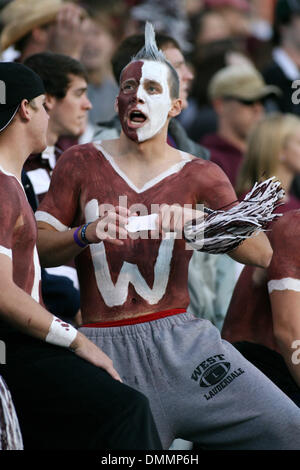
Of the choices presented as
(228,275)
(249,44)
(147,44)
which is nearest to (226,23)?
(249,44)

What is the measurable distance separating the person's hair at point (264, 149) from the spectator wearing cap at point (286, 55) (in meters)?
1.38

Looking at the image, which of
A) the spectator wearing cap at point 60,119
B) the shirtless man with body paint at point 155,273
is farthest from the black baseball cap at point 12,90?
the spectator wearing cap at point 60,119

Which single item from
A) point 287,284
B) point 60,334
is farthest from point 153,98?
point 60,334

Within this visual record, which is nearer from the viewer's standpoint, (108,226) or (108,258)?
(108,226)

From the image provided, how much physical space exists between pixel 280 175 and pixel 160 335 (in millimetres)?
2630

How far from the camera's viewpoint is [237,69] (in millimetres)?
7598

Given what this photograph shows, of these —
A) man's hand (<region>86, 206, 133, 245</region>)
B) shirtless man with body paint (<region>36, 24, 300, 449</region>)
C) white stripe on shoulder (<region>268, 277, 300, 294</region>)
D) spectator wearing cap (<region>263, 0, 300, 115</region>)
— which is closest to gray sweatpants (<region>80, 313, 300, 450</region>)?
shirtless man with body paint (<region>36, 24, 300, 449</region>)

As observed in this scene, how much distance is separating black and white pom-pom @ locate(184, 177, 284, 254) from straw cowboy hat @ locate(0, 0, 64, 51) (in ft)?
8.95

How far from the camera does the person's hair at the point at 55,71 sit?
5160 millimetres

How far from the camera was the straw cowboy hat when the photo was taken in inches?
243
